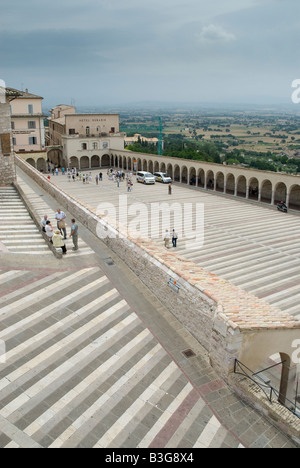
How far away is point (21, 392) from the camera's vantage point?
6.89 meters

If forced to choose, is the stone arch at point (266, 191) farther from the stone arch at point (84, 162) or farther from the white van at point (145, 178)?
the stone arch at point (84, 162)

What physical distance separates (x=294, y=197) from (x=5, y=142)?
24.4m

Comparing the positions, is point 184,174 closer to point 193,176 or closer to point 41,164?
Result: point 193,176

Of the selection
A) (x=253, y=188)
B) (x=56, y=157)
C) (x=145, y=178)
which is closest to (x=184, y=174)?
(x=145, y=178)

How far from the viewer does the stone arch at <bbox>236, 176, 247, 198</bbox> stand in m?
38.2

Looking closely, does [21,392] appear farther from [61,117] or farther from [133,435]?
[61,117]

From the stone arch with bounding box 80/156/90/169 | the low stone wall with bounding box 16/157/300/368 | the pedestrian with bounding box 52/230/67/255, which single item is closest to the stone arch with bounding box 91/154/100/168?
the stone arch with bounding box 80/156/90/169

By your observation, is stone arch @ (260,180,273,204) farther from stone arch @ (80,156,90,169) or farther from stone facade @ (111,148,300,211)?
stone arch @ (80,156,90,169)

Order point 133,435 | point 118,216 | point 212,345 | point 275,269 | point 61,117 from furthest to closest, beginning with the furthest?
point 61,117 < point 118,216 < point 275,269 < point 212,345 < point 133,435

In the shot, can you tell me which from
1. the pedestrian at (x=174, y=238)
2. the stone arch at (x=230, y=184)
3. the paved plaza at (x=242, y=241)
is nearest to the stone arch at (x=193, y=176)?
the stone arch at (x=230, y=184)

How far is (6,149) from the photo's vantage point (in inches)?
767

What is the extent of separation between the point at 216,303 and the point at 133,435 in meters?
3.00

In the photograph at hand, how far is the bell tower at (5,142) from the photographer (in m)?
18.5
